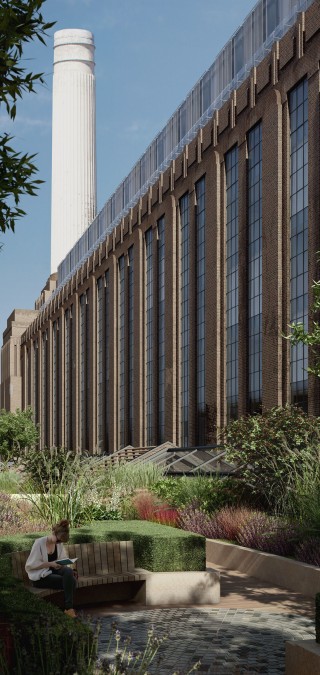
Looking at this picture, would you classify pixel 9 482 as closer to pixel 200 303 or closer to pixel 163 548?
pixel 200 303

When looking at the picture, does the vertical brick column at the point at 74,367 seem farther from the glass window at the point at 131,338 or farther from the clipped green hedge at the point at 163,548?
the clipped green hedge at the point at 163,548

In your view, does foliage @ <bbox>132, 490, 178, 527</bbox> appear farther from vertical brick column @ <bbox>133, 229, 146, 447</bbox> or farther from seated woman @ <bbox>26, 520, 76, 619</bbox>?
vertical brick column @ <bbox>133, 229, 146, 447</bbox>

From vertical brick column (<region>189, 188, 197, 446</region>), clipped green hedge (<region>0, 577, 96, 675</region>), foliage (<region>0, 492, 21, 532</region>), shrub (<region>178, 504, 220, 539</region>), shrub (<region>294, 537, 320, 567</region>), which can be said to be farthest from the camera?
vertical brick column (<region>189, 188, 197, 446</region>)

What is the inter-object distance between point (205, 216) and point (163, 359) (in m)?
9.72

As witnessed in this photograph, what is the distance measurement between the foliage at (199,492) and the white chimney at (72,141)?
147496mm

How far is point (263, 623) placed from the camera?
37.2 ft

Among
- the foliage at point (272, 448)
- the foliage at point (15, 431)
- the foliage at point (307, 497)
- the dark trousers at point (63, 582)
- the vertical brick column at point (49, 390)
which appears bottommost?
the dark trousers at point (63, 582)

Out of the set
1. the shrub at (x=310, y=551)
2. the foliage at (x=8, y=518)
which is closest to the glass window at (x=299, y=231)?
the foliage at (x=8, y=518)

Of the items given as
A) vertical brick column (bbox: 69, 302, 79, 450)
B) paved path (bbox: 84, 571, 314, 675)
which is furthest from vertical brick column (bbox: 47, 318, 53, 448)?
paved path (bbox: 84, 571, 314, 675)

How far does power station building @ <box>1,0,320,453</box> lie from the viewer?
33.0m

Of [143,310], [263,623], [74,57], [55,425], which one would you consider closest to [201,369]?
[143,310]

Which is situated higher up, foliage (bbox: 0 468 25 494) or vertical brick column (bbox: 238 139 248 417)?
vertical brick column (bbox: 238 139 248 417)

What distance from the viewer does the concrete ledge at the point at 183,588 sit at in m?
13.0

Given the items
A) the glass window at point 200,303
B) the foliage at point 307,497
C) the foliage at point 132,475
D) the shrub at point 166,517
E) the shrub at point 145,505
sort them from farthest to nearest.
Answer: the glass window at point 200,303 < the foliage at point 132,475 < the shrub at point 145,505 < the shrub at point 166,517 < the foliage at point 307,497
